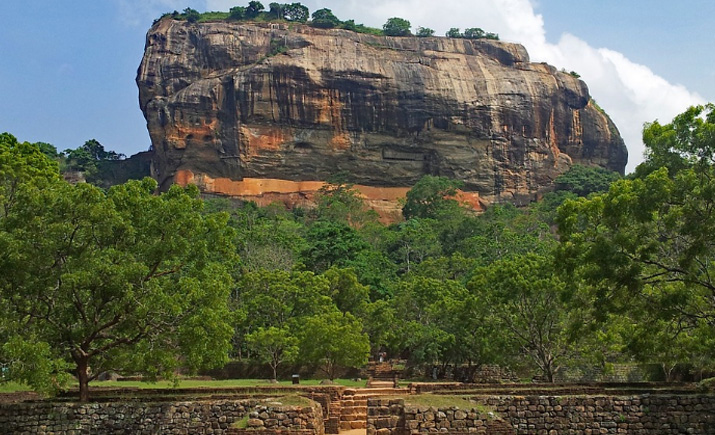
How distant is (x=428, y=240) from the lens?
60.2 metres

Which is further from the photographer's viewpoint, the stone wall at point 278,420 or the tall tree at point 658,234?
the tall tree at point 658,234

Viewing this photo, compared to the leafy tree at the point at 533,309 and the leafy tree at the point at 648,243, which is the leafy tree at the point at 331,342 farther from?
the leafy tree at the point at 648,243

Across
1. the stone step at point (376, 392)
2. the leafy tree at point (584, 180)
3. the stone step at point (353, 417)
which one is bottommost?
the stone step at point (353, 417)

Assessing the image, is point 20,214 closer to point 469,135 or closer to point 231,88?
point 231,88

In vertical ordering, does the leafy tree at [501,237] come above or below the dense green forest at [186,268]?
above

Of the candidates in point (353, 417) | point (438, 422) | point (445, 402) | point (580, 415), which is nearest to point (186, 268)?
point (353, 417)

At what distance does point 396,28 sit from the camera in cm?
9362

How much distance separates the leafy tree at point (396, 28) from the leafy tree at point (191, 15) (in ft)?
72.9

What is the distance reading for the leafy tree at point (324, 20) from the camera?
8881cm

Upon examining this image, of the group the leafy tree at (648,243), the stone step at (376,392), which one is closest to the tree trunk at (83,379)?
the stone step at (376,392)

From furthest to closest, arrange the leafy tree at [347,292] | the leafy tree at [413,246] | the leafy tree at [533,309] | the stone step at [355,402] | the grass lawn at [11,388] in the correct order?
the leafy tree at [413,246]
the leafy tree at [347,292]
the leafy tree at [533,309]
the stone step at [355,402]
the grass lawn at [11,388]

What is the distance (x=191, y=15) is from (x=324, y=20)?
590 inches

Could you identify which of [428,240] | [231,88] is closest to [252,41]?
[231,88]

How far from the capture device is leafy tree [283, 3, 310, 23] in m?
92.4
